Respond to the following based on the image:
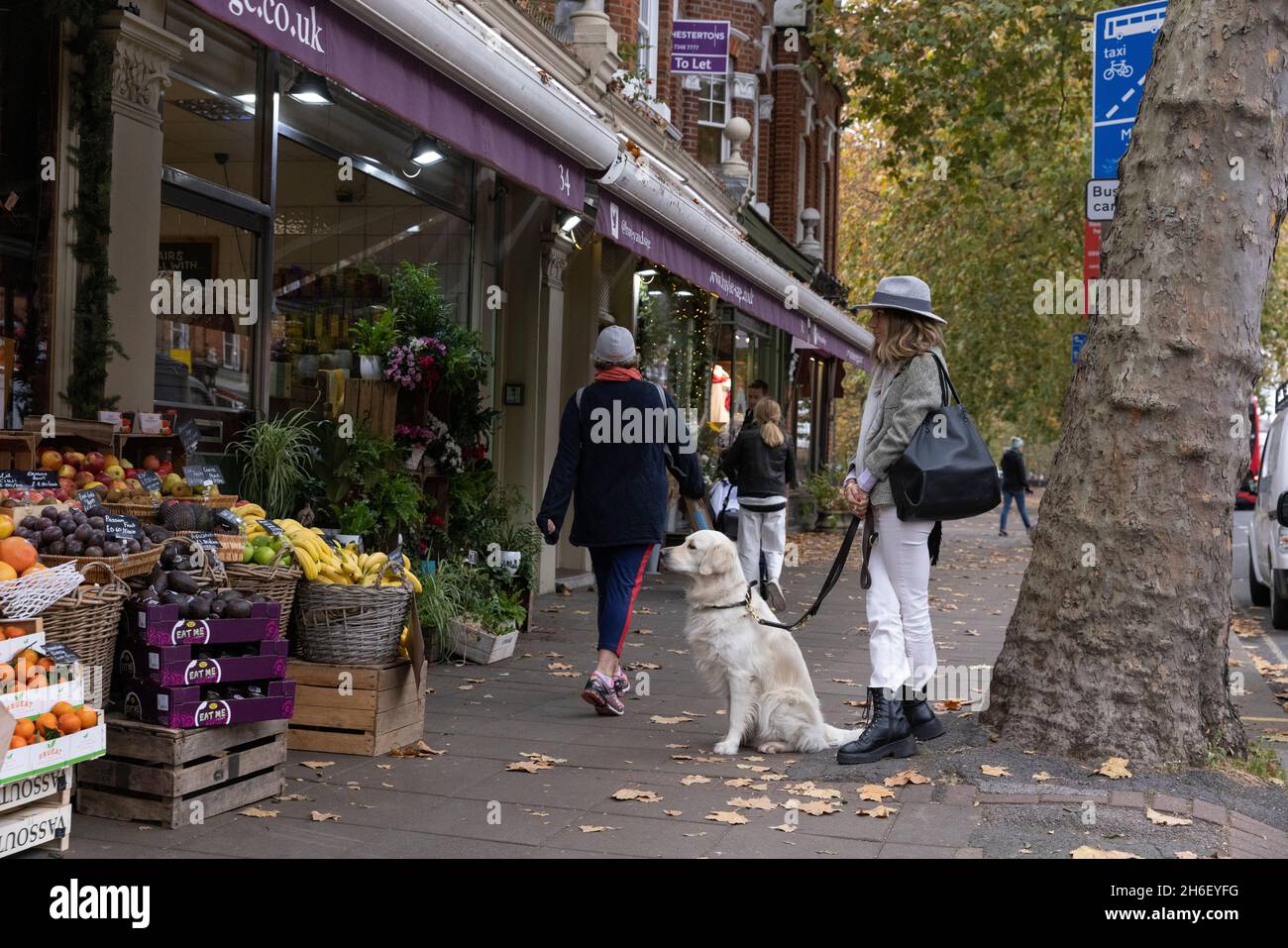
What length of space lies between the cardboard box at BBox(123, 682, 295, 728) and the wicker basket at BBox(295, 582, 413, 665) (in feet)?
2.90

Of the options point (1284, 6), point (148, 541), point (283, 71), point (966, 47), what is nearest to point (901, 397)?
→ point (1284, 6)

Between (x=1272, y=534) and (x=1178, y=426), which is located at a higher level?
(x=1178, y=426)

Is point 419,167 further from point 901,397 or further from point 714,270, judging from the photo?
point 901,397

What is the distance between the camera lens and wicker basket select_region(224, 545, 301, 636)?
5.66 meters

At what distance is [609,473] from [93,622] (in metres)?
3.15

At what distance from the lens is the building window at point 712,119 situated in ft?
68.1

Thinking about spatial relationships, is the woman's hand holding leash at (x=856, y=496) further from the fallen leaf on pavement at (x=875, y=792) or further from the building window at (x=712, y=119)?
the building window at (x=712, y=119)

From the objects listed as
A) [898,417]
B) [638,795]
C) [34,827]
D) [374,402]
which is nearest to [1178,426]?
[898,417]

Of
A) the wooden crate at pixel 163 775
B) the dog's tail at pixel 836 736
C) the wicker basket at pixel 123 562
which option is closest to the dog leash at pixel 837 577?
the dog's tail at pixel 836 736

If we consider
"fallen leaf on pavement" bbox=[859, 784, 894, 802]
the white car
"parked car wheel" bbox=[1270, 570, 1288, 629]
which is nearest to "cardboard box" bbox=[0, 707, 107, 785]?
"fallen leaf on pavement" bbox=[859, 784, 894, 802]

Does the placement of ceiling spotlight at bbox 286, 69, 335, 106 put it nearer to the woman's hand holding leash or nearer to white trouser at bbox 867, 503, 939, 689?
the woman's hand holding leash

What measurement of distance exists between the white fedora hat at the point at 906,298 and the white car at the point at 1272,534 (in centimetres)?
698

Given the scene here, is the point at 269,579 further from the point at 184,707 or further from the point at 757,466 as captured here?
the point at 757,466

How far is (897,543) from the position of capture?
235 inches
